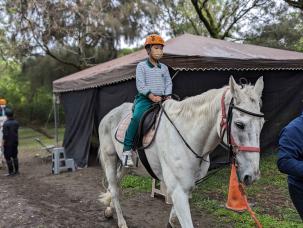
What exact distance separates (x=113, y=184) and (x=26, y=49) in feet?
43.0

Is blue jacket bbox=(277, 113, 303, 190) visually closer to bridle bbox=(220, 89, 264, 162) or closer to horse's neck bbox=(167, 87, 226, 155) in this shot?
bridle bbox=(220, 89, 264, 162)

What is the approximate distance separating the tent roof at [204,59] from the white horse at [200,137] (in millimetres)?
3290

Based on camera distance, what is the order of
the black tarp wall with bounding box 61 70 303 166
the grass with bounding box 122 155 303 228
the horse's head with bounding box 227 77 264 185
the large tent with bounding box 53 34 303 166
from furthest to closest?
the black tarp wall with bounding box 61 70 303 166 < the large tent with bounding box 53 34 303 166 < the grass with bounding box 122 155 303 228 < the horse's head with bounding box 227 77 264 185

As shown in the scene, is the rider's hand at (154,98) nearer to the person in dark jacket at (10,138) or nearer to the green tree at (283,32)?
the person in dark jacket at (10,138)

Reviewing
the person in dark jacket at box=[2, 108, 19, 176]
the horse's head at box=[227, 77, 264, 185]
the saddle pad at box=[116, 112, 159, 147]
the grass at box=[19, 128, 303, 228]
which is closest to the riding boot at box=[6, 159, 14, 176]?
the person in dark jacket at box=[2, 108, 19, 176]

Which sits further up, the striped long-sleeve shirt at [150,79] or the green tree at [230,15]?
the green tree at [230,15]

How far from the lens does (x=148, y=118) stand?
4.41m

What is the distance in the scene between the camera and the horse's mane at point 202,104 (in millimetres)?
3227

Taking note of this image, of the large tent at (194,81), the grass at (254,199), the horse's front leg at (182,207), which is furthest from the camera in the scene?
the large tent at (194,81)

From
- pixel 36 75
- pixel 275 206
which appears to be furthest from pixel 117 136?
pixel 36 75

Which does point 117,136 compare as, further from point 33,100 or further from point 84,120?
point 33,100

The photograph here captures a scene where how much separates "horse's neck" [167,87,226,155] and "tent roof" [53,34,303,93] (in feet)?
11.0

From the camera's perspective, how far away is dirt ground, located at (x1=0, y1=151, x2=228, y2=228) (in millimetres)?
5652

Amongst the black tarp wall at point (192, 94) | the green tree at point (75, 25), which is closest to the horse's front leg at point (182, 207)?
the black tarp wall at point (192, 94)
